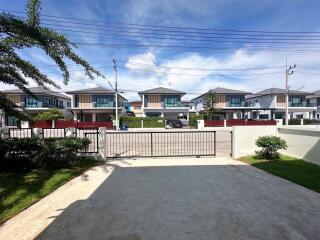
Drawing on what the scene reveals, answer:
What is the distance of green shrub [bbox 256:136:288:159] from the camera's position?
9.99 m

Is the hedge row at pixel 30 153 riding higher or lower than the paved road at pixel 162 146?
higher

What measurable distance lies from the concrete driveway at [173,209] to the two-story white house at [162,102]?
35.1 meters

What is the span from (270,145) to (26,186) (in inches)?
344

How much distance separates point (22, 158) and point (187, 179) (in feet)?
18.7

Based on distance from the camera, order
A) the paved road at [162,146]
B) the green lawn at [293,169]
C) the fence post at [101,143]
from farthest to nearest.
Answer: the paved road at [162,146] → the fence post at [101,143] → the green lawn at [293,169]

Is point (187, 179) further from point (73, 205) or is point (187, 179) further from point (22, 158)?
point (22, 158)

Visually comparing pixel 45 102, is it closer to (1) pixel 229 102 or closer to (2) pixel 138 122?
(2) pixel 138 122

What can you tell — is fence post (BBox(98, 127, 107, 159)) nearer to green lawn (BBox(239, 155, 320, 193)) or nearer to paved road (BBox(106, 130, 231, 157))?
paved road (BBox(106, 130, 231, 157))

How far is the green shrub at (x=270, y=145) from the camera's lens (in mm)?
9992

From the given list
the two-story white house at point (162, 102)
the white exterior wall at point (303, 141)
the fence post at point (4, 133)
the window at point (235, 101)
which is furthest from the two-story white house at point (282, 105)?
the fence post at point (4, 133)

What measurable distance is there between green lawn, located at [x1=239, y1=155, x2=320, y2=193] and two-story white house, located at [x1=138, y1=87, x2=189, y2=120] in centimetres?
3243

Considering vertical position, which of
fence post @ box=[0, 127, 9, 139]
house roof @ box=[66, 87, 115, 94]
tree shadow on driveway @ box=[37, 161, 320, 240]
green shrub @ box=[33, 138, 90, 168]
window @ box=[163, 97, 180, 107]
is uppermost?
house roof @ box=[66, 87, 115, 94]

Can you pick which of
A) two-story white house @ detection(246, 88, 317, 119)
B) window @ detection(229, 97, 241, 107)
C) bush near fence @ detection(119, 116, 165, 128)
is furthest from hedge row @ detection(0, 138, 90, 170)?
two-story white house @ detection(246, 88, 317, 119)

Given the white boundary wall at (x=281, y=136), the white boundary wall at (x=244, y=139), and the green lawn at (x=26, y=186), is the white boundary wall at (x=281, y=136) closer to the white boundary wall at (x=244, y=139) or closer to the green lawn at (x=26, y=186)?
the white boundary wall at (x=244, y=139)
